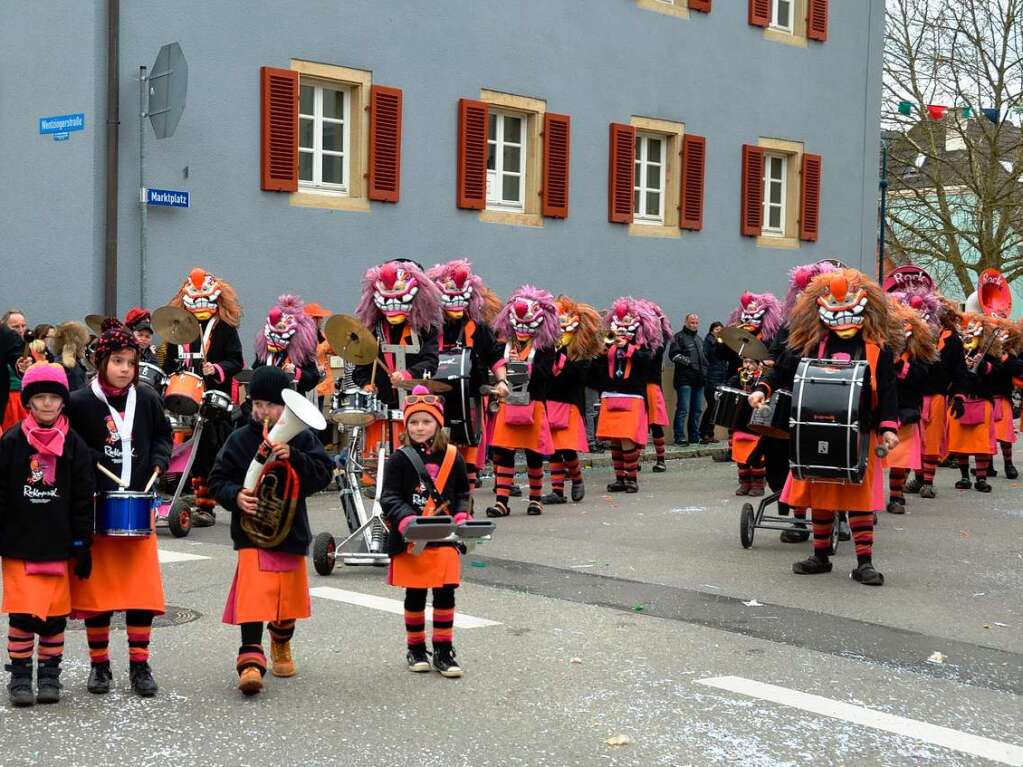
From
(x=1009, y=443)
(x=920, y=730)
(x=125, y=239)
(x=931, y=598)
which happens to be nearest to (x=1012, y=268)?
(x=1009, y=443)

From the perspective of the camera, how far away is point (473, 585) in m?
9.72

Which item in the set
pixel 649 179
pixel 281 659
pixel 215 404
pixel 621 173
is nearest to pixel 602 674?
pixel 281 659

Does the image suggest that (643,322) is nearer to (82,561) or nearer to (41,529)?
(82,561)

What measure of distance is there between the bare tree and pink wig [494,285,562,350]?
24.5 m

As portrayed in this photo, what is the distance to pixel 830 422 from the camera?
9.92m

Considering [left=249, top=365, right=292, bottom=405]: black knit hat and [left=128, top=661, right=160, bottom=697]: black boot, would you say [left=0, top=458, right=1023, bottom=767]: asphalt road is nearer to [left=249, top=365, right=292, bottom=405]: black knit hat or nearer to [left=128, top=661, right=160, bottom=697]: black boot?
[left=128, top=661, right=160, bottom=697]: black boot

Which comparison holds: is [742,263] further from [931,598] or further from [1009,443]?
[931,598]

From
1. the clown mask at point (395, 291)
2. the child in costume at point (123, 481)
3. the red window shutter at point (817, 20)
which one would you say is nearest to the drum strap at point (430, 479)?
the child in costume at point (123, 481)

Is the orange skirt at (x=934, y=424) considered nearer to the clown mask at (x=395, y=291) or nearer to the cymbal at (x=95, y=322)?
the clown mask at (x=395, y=291)

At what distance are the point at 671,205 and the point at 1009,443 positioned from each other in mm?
7243

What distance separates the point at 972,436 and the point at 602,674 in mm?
10955

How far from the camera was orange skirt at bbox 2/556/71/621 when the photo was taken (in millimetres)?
6406

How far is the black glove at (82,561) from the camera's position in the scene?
21.5ft

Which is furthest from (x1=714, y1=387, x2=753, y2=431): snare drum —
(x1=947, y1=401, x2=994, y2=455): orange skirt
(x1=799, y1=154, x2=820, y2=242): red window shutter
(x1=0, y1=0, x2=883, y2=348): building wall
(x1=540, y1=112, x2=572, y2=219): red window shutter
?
(x1=799, y1=154, x2=820, y2=242): red window shutter
